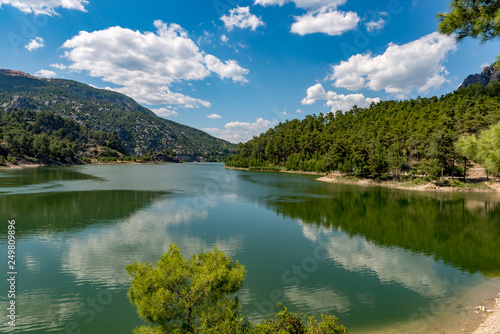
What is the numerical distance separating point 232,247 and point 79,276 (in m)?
11.6

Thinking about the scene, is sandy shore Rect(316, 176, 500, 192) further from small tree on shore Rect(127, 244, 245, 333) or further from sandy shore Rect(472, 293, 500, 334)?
small tree on shore Rect(127, 244, 245, 333)

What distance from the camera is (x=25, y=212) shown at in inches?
1332

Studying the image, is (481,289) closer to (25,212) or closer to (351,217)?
(351,217)

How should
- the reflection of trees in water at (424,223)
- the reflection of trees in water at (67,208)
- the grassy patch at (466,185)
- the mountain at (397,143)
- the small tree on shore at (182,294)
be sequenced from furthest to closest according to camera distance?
1. the mountain at (397,143)
2. the grassy patch at (466,185)
3. the reflection of trees in water at (67,208)
4. the reflection of trees in water at (424,223)
5. the small tree on shore at (182,294)

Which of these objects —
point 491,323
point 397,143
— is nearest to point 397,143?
point 397,143

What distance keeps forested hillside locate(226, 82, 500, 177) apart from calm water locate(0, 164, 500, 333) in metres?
23.5

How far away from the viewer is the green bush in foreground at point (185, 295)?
732 centimetres

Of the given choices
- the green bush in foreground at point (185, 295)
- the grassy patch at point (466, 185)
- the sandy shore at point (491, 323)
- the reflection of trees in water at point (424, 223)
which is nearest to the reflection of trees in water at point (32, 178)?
the reflection of trees in water at point (424, 223)

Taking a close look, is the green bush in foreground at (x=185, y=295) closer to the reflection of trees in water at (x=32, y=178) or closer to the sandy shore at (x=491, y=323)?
the sandy shore at (x=491, y=323)

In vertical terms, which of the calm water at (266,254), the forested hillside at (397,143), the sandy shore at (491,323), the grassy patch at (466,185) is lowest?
the calm water at (266,254)

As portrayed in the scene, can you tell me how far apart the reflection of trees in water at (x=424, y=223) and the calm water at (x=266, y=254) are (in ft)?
0.58

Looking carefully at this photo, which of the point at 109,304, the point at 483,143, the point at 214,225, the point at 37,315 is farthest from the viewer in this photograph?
the point at 214,225

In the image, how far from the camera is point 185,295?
24.9 feet

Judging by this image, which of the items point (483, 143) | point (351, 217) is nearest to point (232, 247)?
point (483, 143)
